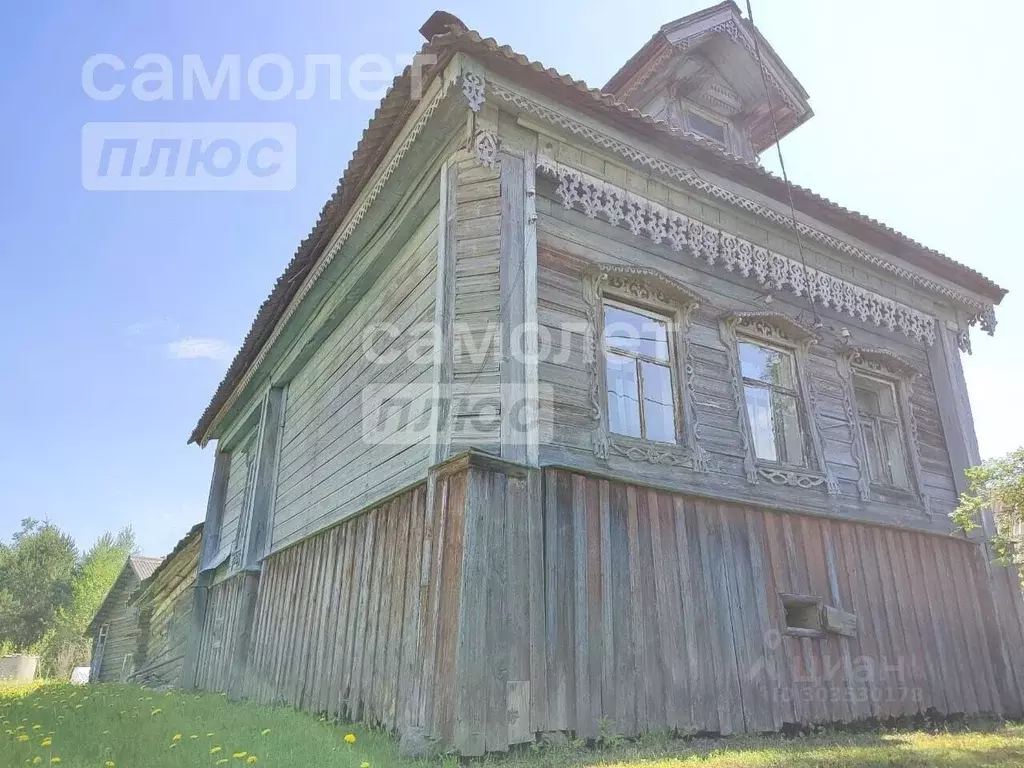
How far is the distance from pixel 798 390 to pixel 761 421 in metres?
0.83

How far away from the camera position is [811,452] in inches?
307

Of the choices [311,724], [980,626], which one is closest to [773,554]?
[980,626]

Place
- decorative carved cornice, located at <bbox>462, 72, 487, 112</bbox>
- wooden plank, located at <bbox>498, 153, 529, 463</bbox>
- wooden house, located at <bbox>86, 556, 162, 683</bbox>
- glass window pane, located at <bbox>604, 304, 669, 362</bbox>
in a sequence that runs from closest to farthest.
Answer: wooden plank, located at <bbox>498, 153, 529, 463</bbox>
decorative carved cornice, located at <bbox>462, 72, 487, 112</bbox>
glass window pane, located at <bbox>604, 304, 669, 362</bbox>
wooden house, located at <bbox>86, 556, 162, 683</bbox>

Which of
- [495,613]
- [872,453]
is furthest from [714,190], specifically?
[495,613]

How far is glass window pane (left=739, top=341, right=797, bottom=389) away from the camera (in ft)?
25.9

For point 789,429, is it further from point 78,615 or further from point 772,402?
point 78,615

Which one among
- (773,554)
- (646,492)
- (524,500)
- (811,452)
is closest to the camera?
(524,500)

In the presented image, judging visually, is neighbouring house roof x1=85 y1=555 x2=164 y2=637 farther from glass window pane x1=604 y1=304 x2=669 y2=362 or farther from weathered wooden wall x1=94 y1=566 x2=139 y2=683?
glass window pane x1=604 y1=304 x2=669 y2=362

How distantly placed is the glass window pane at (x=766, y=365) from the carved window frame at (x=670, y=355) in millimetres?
977

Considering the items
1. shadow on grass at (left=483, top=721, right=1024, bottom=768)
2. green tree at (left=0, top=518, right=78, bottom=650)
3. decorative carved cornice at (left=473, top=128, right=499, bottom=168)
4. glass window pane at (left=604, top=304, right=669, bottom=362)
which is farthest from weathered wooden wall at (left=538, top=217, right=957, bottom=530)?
green tree at (left=0, top=518, right=78, bottom=650)

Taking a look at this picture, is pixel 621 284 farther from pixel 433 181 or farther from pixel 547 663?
pixel 547 663

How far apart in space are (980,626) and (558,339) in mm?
6318

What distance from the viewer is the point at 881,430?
8.98 m

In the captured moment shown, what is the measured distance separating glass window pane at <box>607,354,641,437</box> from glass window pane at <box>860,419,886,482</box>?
144 inches
